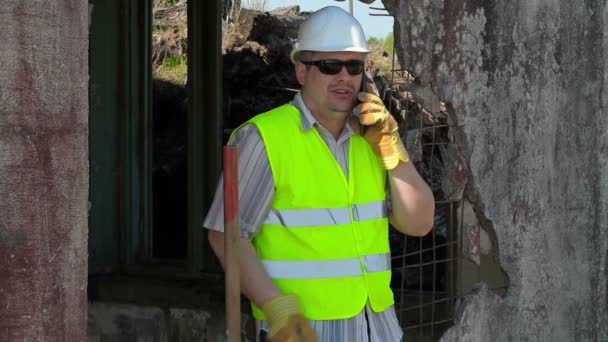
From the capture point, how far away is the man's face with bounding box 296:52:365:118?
3.81 meters

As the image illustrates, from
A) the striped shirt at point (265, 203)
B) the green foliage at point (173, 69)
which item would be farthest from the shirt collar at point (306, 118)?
the green foliage at point (173, 69)

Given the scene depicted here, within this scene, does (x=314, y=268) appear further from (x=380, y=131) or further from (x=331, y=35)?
(x=331, y=35)

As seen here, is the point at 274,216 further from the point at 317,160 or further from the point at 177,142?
the point at 177,142

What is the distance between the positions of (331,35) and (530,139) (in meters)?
1.64

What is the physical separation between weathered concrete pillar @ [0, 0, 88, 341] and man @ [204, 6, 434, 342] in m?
0.82

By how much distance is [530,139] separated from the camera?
518cm

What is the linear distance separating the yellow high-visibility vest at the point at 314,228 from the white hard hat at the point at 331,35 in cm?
22

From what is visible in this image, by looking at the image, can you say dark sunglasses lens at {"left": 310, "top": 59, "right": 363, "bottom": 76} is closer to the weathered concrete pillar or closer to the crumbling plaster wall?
the crumbling plaster wall

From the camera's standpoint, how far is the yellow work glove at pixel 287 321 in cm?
344

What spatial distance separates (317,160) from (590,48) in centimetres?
217

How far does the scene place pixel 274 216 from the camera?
374 centimetres

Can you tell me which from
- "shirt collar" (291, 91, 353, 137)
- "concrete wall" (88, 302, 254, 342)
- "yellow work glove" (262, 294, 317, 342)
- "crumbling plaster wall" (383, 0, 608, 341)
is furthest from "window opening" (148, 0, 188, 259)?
"yellow work glove" (262, 294, 317, 342)

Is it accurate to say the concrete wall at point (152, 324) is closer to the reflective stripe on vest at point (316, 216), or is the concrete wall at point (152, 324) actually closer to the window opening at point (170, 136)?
the window opening at point (170, 136)

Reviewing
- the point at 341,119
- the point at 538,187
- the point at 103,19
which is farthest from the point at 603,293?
the point at 103,19
